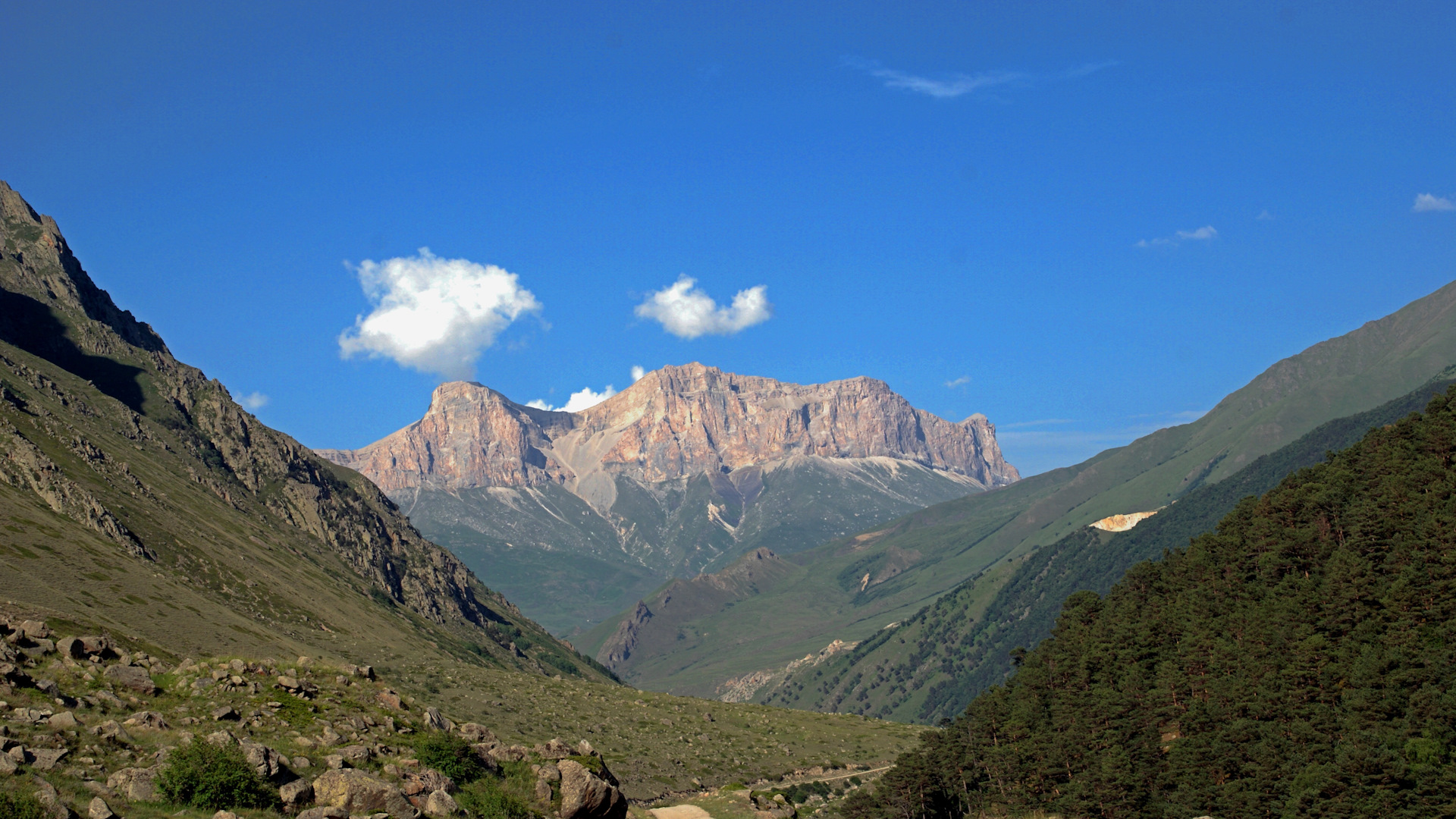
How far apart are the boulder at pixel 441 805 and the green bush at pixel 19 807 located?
43.2ft

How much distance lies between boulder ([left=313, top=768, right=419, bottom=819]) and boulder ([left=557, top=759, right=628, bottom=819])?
8.27 m

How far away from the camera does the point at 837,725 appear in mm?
195625

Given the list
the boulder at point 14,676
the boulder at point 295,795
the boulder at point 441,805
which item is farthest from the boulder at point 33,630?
the boulder at point 441,805

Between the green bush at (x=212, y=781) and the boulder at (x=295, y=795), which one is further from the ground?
the green bush at (x=212, y=781)

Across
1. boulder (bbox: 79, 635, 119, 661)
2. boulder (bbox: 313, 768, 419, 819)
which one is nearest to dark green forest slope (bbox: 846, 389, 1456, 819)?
boulder (bbox: 313, 768, 419, 819)

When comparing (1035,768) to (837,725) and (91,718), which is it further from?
(91,718)

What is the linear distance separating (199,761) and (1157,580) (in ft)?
490

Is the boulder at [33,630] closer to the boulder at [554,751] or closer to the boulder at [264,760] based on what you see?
→ the boulder at [264,760]

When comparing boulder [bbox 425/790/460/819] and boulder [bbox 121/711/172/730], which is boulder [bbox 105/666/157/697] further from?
boulder [bbox 425/790/460/819]

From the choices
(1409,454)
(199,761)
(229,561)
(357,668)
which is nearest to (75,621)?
(357,668)

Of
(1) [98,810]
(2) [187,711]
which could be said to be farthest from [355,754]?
(1) [98,810]

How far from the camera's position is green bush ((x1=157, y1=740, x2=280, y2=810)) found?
34531mm

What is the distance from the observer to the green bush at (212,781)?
34.5m

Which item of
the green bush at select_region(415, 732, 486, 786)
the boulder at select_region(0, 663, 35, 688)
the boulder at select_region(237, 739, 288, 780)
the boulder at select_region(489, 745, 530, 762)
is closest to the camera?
the boulder at select_region(237, 739, 288, 780)
